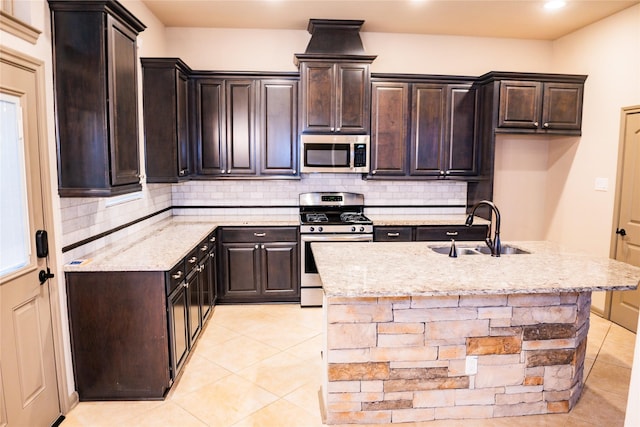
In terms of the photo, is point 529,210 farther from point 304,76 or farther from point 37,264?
point 37,264

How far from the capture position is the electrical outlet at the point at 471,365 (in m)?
2.52

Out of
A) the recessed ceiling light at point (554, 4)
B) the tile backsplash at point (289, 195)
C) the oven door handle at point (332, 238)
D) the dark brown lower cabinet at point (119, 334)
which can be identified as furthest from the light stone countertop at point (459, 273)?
the recessed ceiling light at point (554, 4)

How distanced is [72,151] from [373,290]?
2.01 meters

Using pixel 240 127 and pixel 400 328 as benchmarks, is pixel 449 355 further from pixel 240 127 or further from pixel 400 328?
pixel 240 127

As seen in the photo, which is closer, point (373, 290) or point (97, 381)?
point (373, 290)

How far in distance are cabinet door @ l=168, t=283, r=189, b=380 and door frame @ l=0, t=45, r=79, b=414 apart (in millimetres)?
638

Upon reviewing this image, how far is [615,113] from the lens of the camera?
167 inches

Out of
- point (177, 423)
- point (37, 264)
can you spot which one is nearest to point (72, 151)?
point (37, 264)

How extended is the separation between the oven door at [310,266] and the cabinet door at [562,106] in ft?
7.99

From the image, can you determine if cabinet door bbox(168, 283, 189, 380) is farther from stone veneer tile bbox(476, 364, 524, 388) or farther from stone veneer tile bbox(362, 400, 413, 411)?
stone veneer tile bbox(476, 364, 524, 388)

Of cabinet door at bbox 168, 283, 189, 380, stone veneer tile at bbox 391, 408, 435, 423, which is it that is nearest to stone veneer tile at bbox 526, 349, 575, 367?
stone veneer tile at bbox 391, 408, 435, 423

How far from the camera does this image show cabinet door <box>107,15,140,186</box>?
8.59ft

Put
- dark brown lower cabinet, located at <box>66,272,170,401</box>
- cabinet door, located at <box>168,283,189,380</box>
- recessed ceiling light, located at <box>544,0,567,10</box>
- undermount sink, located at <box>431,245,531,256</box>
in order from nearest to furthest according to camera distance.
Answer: dark brown lower cabinet, located at <box>66,272,170,401</box> < cabinet door, located at <box>168,283,189,380</box> < undermount sink, located at <box>431,245,531,256</box> < recessed ceiling light, located at <box>544,0,567,10</box>

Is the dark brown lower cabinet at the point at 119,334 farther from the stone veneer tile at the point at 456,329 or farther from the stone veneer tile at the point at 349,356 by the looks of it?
the stone veneer tile at the point at 456,329
